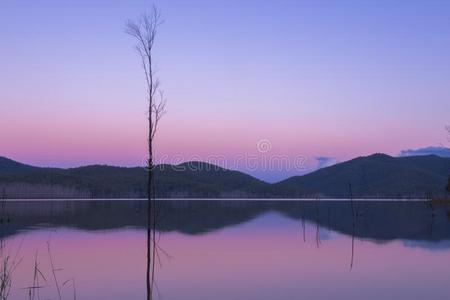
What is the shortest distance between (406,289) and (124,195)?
16011 cm

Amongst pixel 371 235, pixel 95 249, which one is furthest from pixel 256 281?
pixel 371 235

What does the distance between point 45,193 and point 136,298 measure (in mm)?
141149

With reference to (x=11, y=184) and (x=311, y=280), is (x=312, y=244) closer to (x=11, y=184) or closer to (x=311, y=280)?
(x=311, y=280)

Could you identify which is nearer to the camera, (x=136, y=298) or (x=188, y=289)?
(x=136, y=298)

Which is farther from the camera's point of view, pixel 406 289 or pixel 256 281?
pixel 256 281

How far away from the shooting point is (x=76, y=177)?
175375 mm

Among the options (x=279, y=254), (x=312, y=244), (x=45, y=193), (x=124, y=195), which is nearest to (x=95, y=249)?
(x=279, y=254)

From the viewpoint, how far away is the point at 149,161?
10477 mm

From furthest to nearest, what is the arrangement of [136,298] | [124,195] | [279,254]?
[124,195] → [279,254] → [136,298]

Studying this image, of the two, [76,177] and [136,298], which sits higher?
[76,177]

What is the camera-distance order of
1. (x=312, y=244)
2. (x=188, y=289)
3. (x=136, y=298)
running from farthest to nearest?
(x=312, y=244)
(x=188, y=289)
(x=136, y=298)

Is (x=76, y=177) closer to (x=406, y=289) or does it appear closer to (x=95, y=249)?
(x=95, y=249)

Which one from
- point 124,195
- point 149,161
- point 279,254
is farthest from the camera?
point 124,195

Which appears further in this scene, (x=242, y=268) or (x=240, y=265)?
(x=240, y=265)
